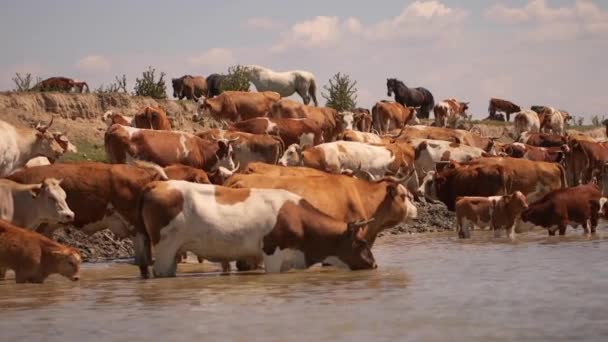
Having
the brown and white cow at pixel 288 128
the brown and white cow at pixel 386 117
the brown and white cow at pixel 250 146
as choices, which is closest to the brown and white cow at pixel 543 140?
the brown and white cow at pixel 386 117

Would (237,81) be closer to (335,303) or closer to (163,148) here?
(163,148)

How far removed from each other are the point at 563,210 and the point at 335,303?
10.2 m

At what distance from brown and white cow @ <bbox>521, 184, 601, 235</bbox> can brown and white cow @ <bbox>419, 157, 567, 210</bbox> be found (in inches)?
166

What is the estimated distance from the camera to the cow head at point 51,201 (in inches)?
624

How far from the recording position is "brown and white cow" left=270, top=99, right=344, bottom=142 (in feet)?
108

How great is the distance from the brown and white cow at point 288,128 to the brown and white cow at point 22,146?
7354 millimetres

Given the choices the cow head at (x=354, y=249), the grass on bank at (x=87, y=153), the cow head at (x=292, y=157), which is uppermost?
the grass on bank at (x=87, y=153)

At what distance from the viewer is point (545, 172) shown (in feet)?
89.9

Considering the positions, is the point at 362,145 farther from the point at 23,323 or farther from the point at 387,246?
the point at 23,323

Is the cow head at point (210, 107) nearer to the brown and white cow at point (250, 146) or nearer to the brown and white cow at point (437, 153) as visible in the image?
the brown and white cow at point (437, 153)

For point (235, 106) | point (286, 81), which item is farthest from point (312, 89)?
point (235, 106)

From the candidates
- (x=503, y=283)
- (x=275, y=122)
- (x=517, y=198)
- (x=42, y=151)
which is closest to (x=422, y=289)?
(x=503, y=283)

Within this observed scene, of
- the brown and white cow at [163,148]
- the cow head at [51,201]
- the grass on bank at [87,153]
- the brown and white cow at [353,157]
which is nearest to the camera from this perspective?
the cow head at [51,201]

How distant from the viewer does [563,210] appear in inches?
843
